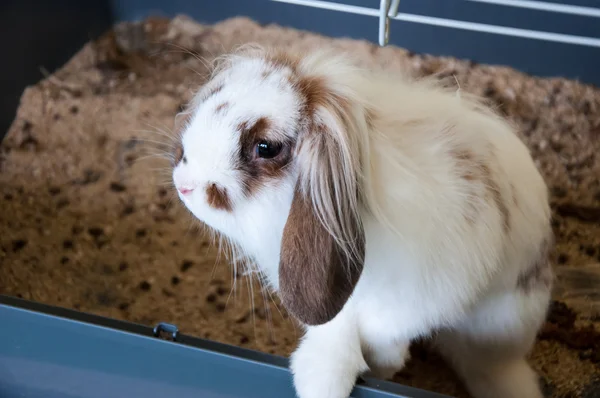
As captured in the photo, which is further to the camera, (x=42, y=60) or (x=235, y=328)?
(x=42, y=60)

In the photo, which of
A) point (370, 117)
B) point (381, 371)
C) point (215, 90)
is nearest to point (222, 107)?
point (215, 90)

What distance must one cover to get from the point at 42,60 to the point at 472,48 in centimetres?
141

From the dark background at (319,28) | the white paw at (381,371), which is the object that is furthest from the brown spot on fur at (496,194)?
the dark background at (319,28)

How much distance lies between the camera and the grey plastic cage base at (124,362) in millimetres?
1009

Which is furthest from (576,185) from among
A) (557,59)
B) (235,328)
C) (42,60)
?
(42,60)

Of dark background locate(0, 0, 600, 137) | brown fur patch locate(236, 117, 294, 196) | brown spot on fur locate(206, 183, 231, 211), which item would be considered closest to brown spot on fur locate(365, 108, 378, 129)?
brown fur patch locate(236, 117, 294, 196)

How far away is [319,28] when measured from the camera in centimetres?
221

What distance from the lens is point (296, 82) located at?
0.96 meters

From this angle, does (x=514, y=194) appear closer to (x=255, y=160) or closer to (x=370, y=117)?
(x=370, y=117)

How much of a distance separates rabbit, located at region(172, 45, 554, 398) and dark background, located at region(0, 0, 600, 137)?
3.05 feet

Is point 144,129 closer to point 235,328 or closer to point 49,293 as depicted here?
point 49,293

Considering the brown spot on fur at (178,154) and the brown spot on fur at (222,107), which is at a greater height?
the brown spot on fur at (222,107)

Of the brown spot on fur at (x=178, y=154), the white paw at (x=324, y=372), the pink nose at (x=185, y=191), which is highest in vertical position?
the brown spot on fur at (x=178, y=154)

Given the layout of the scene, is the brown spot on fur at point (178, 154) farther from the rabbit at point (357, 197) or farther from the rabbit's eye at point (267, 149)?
the rabbit's eye at point (267, 149)
